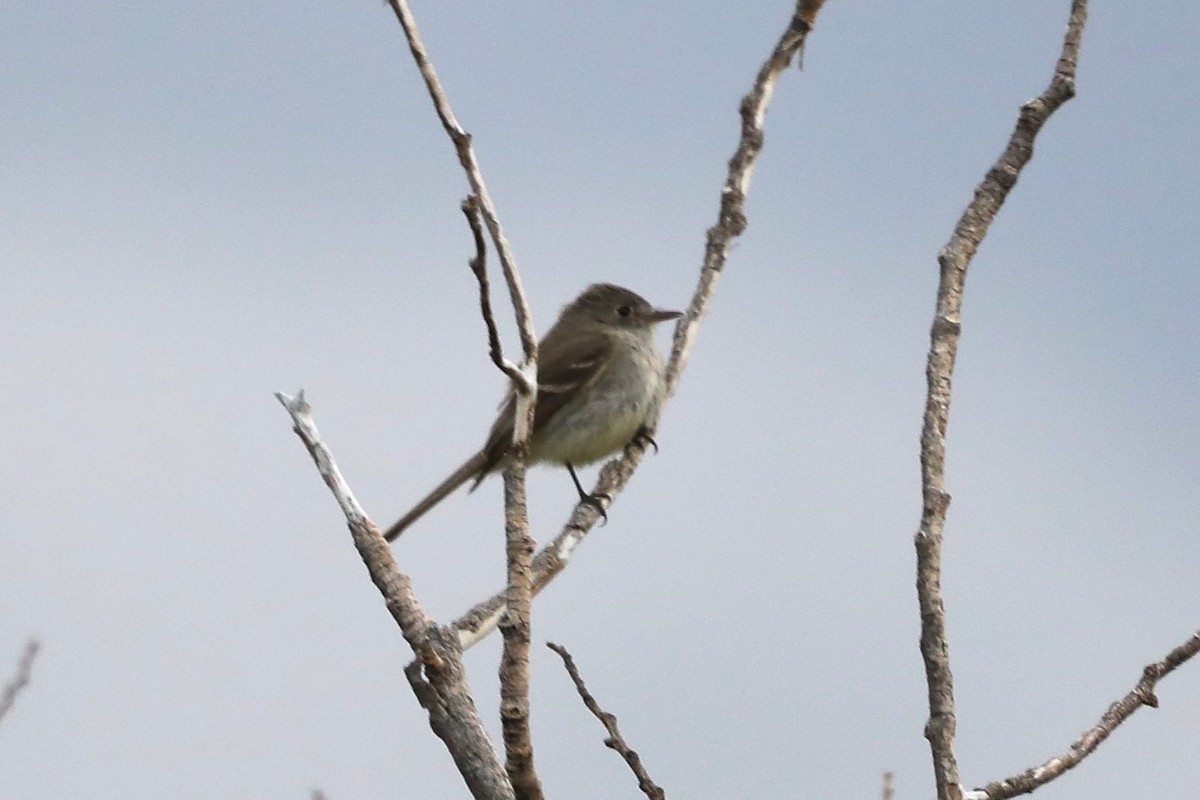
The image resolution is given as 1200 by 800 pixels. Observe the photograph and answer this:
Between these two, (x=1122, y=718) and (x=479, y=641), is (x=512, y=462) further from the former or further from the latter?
(x=1122, y=718)

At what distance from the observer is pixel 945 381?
180 inches

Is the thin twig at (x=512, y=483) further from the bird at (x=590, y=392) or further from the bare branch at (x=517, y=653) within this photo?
the bird at (x=590, y=392)

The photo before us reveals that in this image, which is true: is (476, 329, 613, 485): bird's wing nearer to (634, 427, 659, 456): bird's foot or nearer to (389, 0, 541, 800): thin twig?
(634, 427, 659, 456): bird's foot

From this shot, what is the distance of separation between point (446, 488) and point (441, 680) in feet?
21.5

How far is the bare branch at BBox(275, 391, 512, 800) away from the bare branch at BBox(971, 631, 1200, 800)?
1154 mm

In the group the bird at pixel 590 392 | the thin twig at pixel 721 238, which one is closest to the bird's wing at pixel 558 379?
the bird at pixel 590 392

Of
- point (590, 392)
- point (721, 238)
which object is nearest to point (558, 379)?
point (590, 392)

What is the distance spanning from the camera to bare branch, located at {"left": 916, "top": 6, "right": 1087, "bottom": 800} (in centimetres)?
418

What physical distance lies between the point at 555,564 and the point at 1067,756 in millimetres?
2016

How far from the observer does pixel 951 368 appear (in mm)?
Result: 4602

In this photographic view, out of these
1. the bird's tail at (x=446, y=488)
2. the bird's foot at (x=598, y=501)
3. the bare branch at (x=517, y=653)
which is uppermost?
the bird's tail at (x=446, y=488)

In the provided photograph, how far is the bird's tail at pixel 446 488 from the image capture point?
10.4m

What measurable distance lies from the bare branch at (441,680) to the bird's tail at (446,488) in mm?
5677

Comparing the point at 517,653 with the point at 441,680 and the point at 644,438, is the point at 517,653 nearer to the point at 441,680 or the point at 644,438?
the point at 441,680
